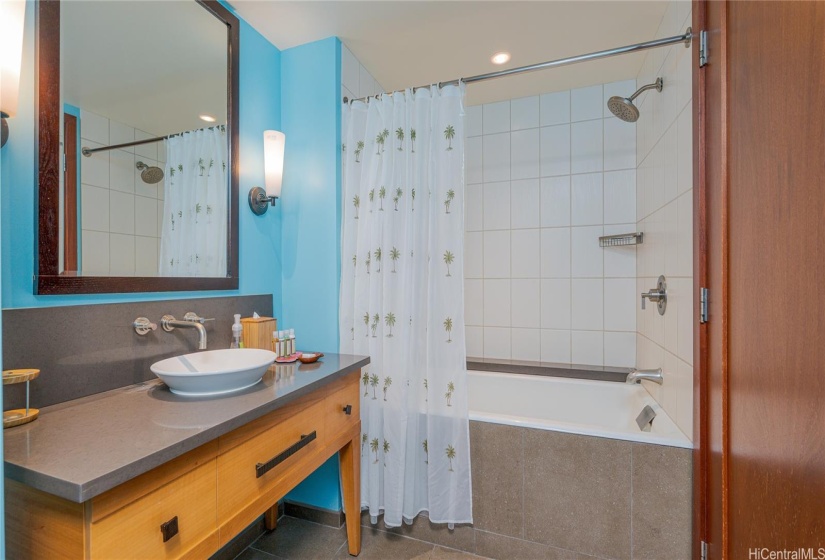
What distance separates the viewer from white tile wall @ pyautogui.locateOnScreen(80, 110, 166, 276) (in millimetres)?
1145

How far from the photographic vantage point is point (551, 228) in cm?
250

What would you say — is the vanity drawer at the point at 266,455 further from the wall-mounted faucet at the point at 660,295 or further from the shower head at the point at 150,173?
the wall-mounted faucet at the point at 660,295

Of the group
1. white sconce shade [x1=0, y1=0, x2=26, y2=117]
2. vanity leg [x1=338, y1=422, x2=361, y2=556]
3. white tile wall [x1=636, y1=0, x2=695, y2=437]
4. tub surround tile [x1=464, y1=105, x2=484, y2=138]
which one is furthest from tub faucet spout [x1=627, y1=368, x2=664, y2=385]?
white sconce shade [x1=0, y1=0, x2=26, y2=117]

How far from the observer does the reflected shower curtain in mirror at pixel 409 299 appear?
5.21 ft

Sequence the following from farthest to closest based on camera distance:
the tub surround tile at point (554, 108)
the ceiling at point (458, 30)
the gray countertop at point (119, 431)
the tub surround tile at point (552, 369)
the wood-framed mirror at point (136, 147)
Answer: the tub surround tile at point (554, 108), the tub surround tile at point (552, 369), the ceiling at point (458, 30), the wood-framed mirror at point (136, 147), the gray countertop at point (119, 431)

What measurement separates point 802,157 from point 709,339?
67 centimetres

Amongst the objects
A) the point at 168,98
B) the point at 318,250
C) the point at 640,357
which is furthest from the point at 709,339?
the point at 168,98

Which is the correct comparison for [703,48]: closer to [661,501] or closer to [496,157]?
[496,157]

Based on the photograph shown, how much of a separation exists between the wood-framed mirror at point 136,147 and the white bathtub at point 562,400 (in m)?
1.43

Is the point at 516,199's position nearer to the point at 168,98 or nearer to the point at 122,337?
the point at 168,98

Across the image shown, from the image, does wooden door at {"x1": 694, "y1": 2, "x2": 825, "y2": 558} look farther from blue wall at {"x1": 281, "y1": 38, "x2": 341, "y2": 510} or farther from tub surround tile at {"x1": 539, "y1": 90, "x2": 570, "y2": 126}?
blue wall at {"x1": 281, "y1": 38, "x2": 341, "y2": 510}

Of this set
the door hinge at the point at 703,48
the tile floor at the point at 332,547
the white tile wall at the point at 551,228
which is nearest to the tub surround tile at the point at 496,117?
the white tile wall at the point at 551,228

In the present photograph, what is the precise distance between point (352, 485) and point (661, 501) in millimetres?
1204

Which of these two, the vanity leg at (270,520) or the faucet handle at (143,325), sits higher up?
the faucet handle at (143,325)
